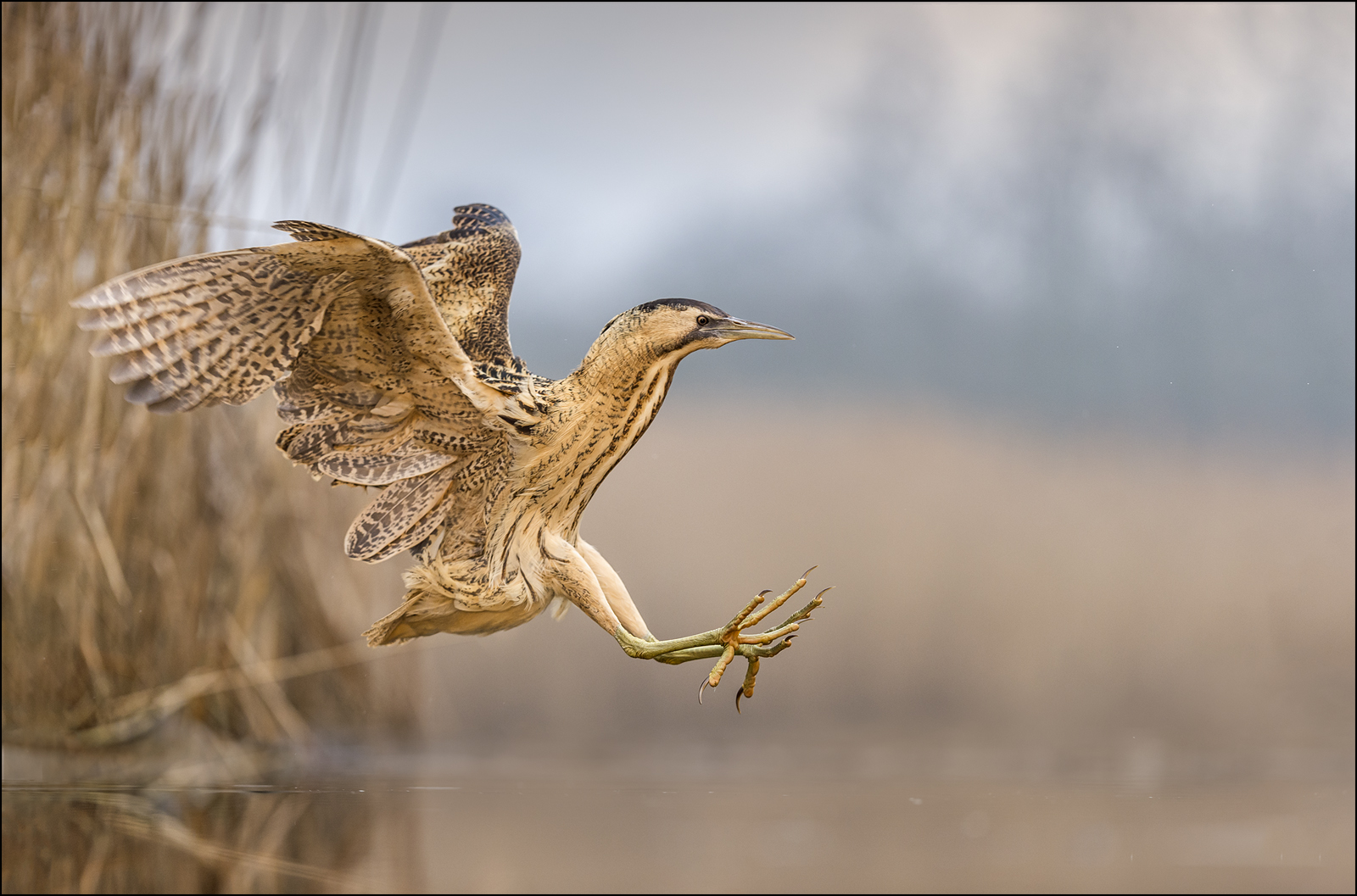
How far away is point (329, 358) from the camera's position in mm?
1108

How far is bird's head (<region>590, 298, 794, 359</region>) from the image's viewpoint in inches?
38.4

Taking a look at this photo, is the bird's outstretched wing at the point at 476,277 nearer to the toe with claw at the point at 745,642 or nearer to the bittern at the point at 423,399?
the bittern at the point at 423,399

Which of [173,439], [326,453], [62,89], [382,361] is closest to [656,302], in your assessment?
[382,361]

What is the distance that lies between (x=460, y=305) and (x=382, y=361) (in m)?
0.19

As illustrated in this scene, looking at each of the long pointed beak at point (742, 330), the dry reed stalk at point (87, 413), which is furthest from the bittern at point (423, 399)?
the dry reed stalk at point (87, 413)

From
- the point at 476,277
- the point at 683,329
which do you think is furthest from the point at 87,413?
the point at 683,329

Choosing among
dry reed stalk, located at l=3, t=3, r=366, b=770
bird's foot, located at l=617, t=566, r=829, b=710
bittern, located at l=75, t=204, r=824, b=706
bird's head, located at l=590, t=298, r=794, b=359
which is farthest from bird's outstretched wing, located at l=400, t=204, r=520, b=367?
dry reed stalk, located at l=3, t=3, r=366, b=770

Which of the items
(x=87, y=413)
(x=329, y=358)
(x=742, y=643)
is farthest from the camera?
(x=87, y=413)

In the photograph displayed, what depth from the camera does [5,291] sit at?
7.69 ft

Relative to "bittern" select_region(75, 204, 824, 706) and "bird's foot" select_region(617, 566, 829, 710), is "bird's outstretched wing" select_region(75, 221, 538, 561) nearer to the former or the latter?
"bittern" select_region(75, 204, 824, 706)

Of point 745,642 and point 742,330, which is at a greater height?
point 742,330

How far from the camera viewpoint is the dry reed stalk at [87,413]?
2.35 metres

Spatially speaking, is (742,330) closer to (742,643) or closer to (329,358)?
(742,643)

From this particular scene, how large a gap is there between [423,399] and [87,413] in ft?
5.28
